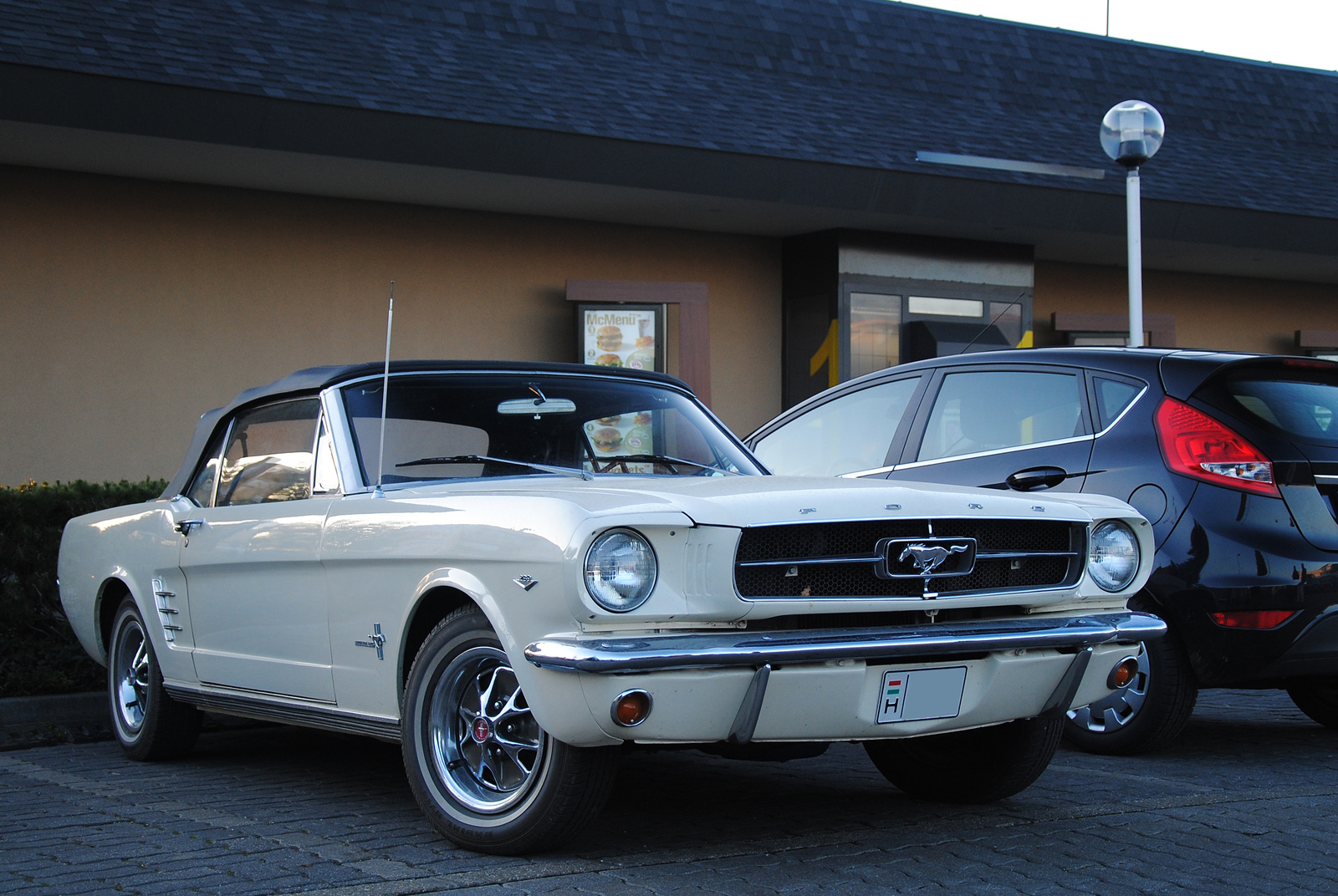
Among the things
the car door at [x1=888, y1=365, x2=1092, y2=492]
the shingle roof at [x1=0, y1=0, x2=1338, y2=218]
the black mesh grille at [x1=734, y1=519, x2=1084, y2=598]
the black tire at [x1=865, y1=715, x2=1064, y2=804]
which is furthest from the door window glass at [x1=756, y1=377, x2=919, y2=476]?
the shingle roof at [x1=0, y1=0, x2=1338, y2=218]

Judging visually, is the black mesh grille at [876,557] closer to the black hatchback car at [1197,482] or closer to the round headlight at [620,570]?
the round headlight at [620,570]

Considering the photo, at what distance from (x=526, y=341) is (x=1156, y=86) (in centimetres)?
912

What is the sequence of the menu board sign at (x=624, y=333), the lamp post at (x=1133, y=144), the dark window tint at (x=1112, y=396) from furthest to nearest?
the menu board sign at (x=624, y=333) → the lamp post at (x=1133, y=144) → the dark window tint at (x=1112, y=396)

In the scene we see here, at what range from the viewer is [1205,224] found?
49.7 feet

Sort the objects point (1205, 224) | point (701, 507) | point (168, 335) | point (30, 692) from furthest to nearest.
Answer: point (1205, 224), point (168, 335), point (30, 692), point (701, 507)

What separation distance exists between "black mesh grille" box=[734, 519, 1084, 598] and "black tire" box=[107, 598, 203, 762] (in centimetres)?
317

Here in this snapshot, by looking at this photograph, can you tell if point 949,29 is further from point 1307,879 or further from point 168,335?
point 1307,879

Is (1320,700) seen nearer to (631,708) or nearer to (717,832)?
(717,832)

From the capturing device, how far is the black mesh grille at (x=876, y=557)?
144 inches

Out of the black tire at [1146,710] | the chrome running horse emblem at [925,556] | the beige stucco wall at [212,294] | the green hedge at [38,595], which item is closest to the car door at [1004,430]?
the black tire at [1146,710]

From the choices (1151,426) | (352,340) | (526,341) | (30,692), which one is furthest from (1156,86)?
(30,692)

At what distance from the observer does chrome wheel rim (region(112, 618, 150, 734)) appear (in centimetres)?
596

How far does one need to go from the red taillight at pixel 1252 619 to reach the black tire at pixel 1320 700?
1125mm

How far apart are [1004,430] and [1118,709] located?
1306 mm
